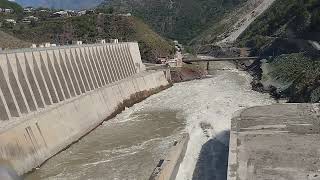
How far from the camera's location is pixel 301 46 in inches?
3580

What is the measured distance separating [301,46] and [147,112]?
4295cm

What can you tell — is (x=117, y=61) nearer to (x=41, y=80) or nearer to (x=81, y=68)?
(x=81, y=68)

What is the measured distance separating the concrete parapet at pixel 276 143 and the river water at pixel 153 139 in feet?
7.15

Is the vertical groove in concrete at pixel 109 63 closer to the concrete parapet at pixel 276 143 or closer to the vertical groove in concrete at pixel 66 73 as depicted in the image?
the vertical groove in concrete at pixel 66 73

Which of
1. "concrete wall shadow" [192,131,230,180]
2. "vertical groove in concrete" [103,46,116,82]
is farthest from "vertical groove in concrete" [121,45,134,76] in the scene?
"concrete wall shadow" [192,131,230,180]

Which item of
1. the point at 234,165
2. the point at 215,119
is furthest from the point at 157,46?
the point at 234,165

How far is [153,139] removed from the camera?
43.3 metres

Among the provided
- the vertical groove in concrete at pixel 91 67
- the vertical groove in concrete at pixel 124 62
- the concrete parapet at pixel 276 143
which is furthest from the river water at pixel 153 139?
the vertical groove in concrete at pixel 124 62

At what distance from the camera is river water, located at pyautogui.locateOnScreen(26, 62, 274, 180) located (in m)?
34.1

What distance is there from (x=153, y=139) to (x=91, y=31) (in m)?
75.7

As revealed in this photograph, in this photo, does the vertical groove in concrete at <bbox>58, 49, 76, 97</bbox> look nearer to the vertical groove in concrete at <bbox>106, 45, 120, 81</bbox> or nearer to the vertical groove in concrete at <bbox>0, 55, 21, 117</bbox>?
the vertical groove in concrete at <bbox>0, 55, 21, 117</bbox>

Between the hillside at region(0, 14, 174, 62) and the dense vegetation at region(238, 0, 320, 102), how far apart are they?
76.3 feet

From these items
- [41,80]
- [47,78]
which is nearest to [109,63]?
[47,78]

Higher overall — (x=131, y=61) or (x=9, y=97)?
(x=9, y=97)
